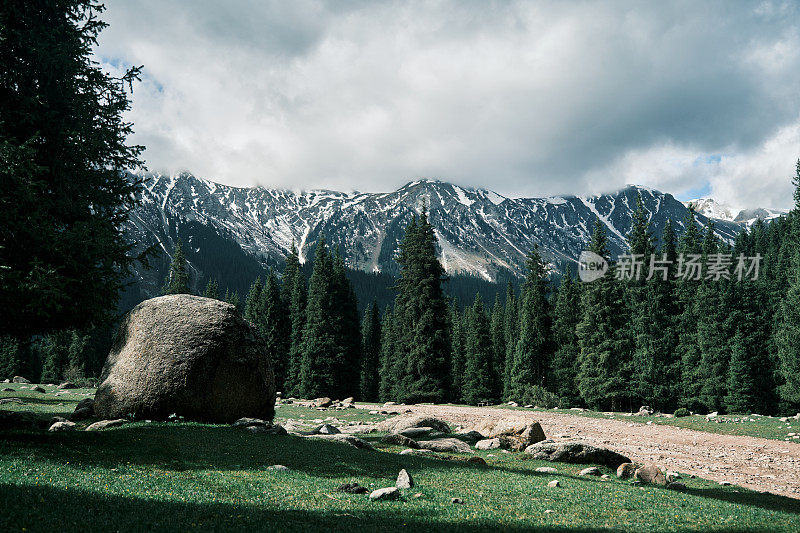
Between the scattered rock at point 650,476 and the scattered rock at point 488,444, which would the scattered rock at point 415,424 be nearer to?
the scattered rock at point 488,444

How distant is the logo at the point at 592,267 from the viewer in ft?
150

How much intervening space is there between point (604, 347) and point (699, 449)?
23.4 metres

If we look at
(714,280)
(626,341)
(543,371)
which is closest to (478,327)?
(543,371)

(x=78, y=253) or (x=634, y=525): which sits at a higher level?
(x=78, y=253)

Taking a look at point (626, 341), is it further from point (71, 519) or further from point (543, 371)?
point (71, 519)

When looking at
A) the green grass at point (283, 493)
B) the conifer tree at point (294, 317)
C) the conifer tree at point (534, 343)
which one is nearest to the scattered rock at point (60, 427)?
the green grass at point (283, 493)

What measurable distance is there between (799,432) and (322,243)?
4713 centimetres

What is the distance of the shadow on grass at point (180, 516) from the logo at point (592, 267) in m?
41.3

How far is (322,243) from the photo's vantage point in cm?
5825

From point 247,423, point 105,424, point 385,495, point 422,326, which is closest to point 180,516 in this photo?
point 385,495

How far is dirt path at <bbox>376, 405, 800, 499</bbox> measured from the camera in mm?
15750

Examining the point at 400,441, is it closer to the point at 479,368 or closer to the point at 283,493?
the point at 283,493

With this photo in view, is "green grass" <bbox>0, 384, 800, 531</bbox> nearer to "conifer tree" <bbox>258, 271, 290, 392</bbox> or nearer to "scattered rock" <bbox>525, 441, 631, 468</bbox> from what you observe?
"scattered rock" <bbox>525, 441, 631, 468</bbox>

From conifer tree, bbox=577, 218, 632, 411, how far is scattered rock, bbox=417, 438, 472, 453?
101ft
